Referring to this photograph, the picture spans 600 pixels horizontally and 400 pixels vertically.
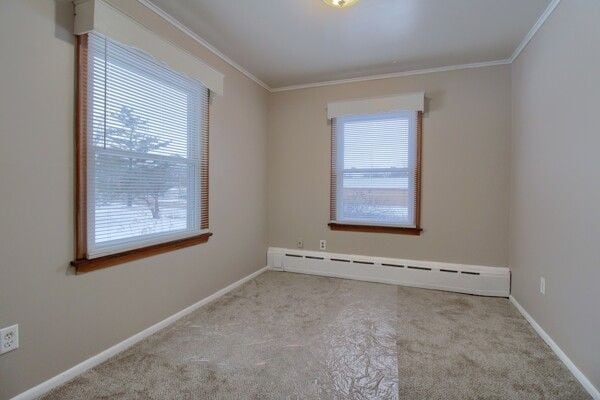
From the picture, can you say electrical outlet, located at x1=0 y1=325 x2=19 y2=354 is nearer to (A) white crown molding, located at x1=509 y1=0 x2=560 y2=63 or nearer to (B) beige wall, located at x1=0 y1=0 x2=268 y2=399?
(B) beige wall, located at x1=0 y1=0 x2=268 y2=399

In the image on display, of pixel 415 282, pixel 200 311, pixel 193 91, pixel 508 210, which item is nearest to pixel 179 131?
pixel 193 91

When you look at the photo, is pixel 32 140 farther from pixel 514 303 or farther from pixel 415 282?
pixel 514 303

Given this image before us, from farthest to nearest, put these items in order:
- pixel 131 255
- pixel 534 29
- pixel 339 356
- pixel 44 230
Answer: pixel 534 29 → pixel 131 255 → pixel 339 356 → pixel 44 230

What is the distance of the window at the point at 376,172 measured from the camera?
343 centimetres

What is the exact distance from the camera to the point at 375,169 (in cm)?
357

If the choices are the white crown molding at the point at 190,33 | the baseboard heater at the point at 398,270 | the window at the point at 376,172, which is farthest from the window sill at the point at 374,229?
the white crown molding at the point at 190,33

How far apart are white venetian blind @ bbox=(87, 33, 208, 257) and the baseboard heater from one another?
4.92 ft

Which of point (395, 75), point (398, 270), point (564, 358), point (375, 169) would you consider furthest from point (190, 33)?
point (564, 358)

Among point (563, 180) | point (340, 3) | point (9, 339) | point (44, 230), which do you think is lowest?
point (9, 339)

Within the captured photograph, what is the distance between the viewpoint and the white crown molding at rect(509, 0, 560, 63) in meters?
2.13

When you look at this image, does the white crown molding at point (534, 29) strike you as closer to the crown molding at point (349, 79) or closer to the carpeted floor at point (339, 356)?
the crown molding at point (349, 79)

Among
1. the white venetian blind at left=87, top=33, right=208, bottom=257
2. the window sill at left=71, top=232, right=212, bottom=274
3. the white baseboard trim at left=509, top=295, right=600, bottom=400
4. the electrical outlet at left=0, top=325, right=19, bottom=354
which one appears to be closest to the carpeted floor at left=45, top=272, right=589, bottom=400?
the white baseboard trim at left=509, top=295, right=600, bottom=400

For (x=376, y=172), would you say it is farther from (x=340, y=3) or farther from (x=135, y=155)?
(x=135, y=155)

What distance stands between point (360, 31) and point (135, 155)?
81.6 inches
